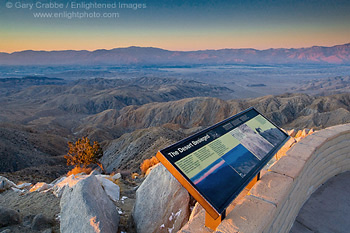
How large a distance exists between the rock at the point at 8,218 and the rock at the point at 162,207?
3202 millimetres

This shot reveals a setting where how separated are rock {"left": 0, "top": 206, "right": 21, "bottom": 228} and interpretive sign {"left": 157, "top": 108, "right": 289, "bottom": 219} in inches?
219

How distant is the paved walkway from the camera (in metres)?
4.34

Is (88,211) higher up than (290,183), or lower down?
lower down

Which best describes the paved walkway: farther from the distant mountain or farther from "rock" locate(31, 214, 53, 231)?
the distant mountain

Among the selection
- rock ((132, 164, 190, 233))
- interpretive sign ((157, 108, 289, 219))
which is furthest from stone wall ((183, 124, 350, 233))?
rock ((132, 164, 190, 233))

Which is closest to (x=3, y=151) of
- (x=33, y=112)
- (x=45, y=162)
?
(x=45, y=162)

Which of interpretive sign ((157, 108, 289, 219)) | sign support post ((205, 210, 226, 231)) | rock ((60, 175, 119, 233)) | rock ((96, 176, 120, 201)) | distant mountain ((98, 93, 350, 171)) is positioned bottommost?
distant mountain ((98, 93, 350, 171))

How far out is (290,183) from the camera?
3562 millimetres

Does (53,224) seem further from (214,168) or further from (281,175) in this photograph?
(281,175)

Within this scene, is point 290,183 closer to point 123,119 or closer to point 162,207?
point 162,207

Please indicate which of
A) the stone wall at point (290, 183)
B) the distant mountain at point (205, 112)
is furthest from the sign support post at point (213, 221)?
the distant mountain at point (205, 112)

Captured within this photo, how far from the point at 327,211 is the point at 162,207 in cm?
364

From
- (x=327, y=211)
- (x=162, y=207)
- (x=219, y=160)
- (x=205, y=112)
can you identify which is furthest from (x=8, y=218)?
(x=205, y=112)

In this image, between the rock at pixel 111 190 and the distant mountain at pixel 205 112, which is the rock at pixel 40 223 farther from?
the distant mountain at pixel 205 112
